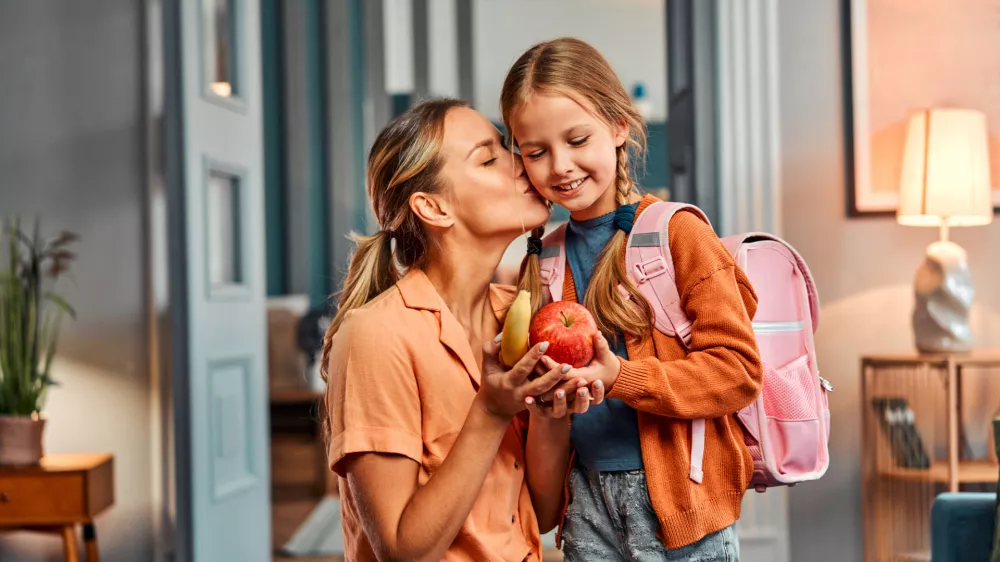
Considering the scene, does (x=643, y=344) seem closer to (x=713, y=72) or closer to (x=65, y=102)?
(x=713, y=72)

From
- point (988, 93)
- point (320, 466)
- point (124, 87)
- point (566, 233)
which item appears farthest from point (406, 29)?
point (566, 233)

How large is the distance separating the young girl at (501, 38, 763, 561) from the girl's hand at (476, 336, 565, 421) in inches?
9.9

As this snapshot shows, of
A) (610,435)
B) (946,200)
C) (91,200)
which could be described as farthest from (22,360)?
(946,200)

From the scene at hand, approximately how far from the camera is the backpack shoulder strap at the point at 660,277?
1454 millimetres

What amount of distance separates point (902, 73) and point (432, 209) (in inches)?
96.1

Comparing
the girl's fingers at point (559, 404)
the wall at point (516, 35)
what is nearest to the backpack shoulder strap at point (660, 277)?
the girl's fingers at point (559, 404)

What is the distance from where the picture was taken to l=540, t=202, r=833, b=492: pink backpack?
4.79 ft

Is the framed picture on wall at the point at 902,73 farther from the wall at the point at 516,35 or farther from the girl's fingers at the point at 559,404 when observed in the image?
the wall at the point at 516,35

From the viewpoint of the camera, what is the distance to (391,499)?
1247 millimetres

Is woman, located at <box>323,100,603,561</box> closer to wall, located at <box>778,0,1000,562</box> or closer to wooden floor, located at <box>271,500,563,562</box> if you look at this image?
wall, located at <box>778,0,1000,562</box>

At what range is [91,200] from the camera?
3521 millimetres

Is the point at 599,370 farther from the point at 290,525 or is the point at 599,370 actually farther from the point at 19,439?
the point at 290,525

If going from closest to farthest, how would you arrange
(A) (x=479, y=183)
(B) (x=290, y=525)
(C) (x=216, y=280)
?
(A) (x=479, y=183), (C) (x=216, y=280), (B) (x=290, y=525)

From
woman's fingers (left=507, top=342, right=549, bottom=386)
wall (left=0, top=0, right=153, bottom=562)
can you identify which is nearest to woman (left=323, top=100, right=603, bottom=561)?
woman's fingers (left=507, top=342, right=549, bottom=386)
